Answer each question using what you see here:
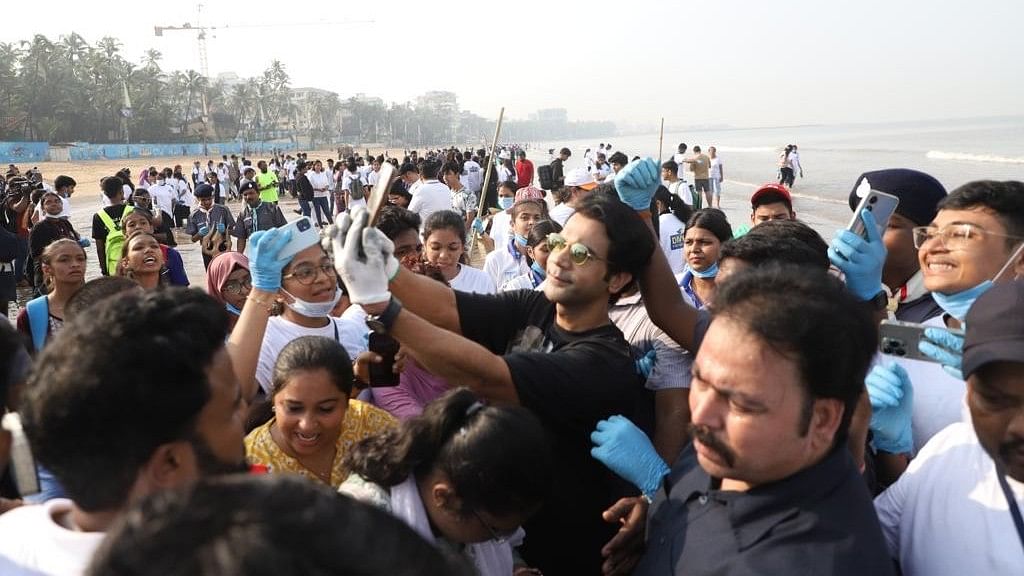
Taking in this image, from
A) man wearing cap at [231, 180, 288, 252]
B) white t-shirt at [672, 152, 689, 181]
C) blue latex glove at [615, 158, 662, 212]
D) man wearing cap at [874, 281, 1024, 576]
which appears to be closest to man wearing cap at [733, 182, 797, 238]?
blue latex glove at [615, 158, 662, 212]

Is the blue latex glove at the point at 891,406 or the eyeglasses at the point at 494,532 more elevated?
the blue latex glove at the point at 891,406

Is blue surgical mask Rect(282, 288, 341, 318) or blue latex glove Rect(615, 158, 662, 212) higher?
Result: blue latex glove Rect(615, 158, 662, 212)

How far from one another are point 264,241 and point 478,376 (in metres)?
1.04

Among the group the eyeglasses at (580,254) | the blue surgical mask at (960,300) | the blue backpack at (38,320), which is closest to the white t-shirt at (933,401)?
the blue surgical mask at (960,300)

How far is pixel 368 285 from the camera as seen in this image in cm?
210

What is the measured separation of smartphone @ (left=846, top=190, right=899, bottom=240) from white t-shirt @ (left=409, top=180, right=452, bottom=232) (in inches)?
266

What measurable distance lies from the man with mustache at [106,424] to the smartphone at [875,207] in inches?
83.2

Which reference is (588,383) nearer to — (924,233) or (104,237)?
(924,233)

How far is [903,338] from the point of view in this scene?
182 cm

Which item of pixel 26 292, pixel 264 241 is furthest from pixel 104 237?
pixel 264 241

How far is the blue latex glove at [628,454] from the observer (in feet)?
6.90

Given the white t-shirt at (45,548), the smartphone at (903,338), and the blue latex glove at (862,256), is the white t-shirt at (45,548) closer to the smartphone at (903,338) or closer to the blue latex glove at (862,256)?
the smartphone at (903,338)

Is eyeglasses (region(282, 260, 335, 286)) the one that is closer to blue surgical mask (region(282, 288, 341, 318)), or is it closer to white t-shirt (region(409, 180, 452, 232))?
Answer: blue surgical mask (region(282, 288, 341, 318))

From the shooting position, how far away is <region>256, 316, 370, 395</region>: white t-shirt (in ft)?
9.84
